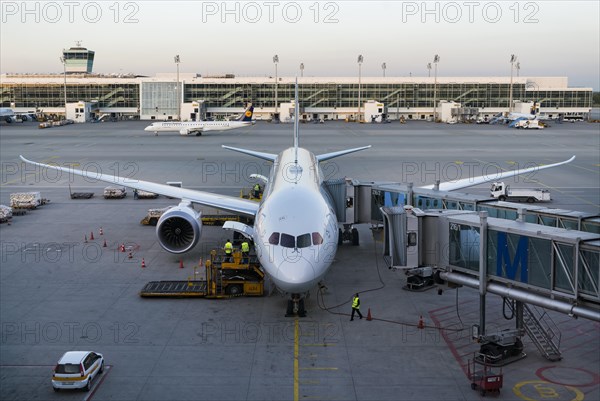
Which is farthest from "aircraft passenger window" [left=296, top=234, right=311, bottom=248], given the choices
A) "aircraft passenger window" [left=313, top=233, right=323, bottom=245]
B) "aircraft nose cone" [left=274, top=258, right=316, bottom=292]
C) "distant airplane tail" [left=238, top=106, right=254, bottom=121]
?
"distant airplane tail" [left=238, top=106, right=254, bottom=121]

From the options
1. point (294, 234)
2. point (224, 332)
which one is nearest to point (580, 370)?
point (294, 234)

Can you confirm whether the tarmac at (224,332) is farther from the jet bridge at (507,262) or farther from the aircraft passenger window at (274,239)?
the aircraft passenger window at (274,239)

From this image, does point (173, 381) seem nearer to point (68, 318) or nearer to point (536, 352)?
point (68, 318)

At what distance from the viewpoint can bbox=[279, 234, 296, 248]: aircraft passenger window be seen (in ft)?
79.3

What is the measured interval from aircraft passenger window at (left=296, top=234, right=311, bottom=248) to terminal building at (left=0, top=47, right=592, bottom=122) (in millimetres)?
165431

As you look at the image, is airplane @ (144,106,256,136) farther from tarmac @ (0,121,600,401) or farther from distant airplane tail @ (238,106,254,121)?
tarmac @ (0,121,600,401)

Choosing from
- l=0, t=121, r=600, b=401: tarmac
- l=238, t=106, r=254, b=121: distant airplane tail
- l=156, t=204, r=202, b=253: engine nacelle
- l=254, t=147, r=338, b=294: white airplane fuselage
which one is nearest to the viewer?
l=0, t=121, r=600, b=401: tarmac

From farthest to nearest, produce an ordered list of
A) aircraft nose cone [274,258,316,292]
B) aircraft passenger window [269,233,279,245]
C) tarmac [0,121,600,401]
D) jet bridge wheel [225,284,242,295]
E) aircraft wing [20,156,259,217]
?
aircraft wing [20,156,259,217] < jet bridge wheel [225,284,242,295] < aircraft passenger window [269,233,279,245] < aircraft nose cone [274,258,316,292] < tarmac [0,121,600,401]

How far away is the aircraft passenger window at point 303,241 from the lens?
953 inches

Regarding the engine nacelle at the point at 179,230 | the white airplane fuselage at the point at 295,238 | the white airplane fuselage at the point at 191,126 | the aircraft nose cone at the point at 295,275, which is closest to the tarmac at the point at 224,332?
the engine nacelle at the point at 179,230

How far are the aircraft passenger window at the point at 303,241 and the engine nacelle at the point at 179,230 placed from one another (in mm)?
10737

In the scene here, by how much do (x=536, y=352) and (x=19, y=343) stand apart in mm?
17672

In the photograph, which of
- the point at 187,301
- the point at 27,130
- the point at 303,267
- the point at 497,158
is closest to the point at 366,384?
the point at 303,267

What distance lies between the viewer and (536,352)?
72.3 ft
